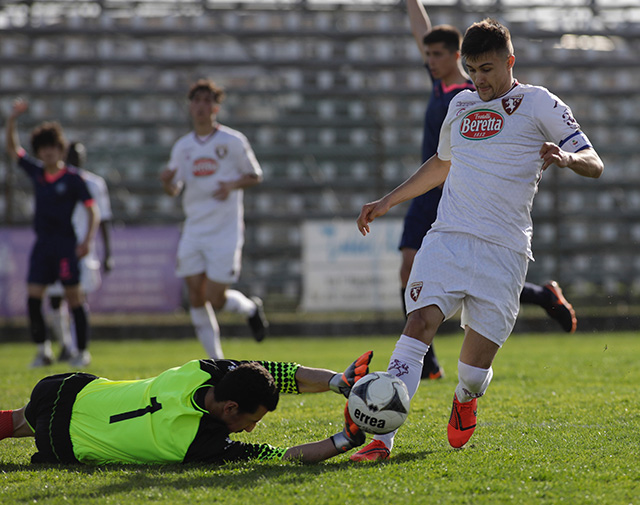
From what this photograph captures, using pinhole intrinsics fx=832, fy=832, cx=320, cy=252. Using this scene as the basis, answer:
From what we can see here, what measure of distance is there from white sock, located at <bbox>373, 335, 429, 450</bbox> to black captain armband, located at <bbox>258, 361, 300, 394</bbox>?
55 centimetres

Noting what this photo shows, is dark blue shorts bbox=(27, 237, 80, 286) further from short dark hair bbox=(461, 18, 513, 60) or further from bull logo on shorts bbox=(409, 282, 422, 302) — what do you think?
short dark hair bbox=(461, 18, 513, 60)

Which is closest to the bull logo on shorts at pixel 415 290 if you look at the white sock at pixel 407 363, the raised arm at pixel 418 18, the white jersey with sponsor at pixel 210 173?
the white sock at pixel 407 363

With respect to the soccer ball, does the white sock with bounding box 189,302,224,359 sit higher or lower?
lower

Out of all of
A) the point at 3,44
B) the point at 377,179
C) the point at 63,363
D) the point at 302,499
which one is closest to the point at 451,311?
the point at 302,499

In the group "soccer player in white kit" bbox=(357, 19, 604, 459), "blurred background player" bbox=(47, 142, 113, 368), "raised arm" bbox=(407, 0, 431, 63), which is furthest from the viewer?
"blurred background player" bbox=(47, 142, 113, 368)

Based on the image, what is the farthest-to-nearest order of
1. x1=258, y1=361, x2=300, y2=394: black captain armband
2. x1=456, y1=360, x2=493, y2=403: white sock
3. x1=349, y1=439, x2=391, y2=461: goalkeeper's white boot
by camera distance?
1. x1=258, y1=361, x2=300, y2=394: black captain armband
2. x1=456, y1=360, x2=493, y2=403: white sock
3. x1=349, y1=439, x2=391, y2=461: goalkeeper's white boot

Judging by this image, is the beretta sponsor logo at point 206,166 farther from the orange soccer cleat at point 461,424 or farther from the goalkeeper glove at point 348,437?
the goalkeeper glove at point 348,437

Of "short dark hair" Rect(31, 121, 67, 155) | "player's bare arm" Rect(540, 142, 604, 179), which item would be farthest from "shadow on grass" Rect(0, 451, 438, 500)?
"short dark hair" Rect(31, 121, 67, 155)

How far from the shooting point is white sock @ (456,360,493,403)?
4090 millimetres

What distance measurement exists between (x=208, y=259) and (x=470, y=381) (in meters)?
4.28

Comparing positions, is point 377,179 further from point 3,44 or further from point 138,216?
point 3,44

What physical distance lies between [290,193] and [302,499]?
13.6 meters

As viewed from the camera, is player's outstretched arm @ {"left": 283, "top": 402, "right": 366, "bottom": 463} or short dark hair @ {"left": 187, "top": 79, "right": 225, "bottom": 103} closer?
player's outstretched arm @ {"left": 283, "top": 402, "right": 366, "bottom": 463}

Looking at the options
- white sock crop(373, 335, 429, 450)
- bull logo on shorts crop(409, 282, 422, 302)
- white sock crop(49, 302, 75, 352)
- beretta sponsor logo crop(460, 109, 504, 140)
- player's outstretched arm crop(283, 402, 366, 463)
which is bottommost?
white sock crop(49, 302, 75, 352)
